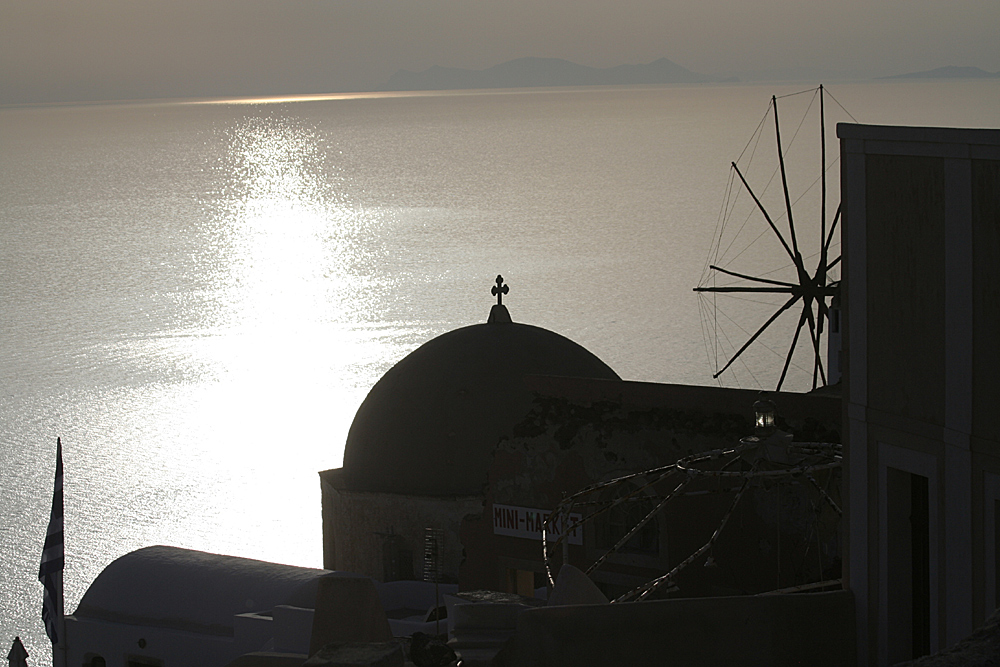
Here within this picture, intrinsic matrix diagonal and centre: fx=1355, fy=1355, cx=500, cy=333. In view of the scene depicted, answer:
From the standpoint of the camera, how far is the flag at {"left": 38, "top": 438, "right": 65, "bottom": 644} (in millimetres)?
25219

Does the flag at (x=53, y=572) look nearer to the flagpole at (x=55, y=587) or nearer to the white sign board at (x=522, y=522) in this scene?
the flagpole at (x=55, y=587)

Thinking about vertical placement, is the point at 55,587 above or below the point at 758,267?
below

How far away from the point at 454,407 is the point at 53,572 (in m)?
8.31

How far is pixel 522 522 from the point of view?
75.3 ft

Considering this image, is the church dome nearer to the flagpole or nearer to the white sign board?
the white sign board

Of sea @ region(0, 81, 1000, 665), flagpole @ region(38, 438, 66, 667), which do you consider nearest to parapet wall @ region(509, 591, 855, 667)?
flagpole @ region(38, 438, 66, 667)

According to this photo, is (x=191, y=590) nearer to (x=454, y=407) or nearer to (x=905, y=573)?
(x=454, y=407)

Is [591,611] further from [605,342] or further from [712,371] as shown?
[605,342]

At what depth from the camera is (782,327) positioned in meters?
105

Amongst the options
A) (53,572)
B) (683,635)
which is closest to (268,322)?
(53,572)

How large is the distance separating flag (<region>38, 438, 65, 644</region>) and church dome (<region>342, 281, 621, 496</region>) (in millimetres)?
5697

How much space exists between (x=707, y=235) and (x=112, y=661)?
119 meters

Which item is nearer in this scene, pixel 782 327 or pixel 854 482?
pixel 854 482

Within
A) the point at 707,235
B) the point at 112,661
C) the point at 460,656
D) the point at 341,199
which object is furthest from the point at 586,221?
the point at 460,656
